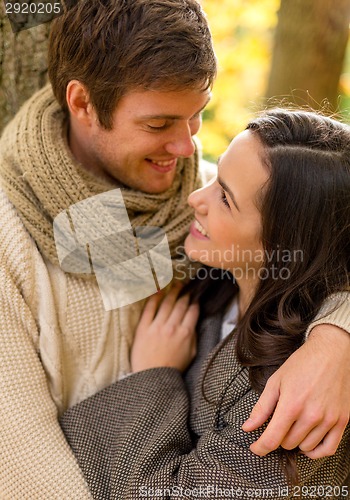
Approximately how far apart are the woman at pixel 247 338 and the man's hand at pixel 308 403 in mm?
92

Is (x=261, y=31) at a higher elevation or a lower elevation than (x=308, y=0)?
lower

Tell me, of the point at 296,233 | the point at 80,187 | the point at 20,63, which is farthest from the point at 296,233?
the point at 20,63

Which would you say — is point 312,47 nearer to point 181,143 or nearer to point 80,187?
point 181,143

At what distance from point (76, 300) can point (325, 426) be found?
0.78 metres

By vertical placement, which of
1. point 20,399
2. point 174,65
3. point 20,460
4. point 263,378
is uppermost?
point 174,65

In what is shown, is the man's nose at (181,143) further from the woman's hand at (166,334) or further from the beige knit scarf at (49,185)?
the woman's hand at (166,334)

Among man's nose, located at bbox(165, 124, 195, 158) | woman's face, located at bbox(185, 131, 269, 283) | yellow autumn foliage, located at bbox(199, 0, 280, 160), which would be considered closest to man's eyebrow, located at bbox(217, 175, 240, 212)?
woman's face, located at bbox(185, 131, 269, 283)

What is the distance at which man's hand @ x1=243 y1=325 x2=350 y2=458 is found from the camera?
1.35 m

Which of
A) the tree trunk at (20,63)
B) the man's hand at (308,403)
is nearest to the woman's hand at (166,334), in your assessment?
the man's hand at (308,403)

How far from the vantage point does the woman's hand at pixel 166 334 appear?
72.2 inches

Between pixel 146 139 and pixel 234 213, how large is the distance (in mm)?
354

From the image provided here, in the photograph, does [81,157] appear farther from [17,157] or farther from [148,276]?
[148,276]

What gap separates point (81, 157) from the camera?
1963 mm

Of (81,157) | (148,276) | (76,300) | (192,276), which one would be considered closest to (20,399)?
(76,300)
